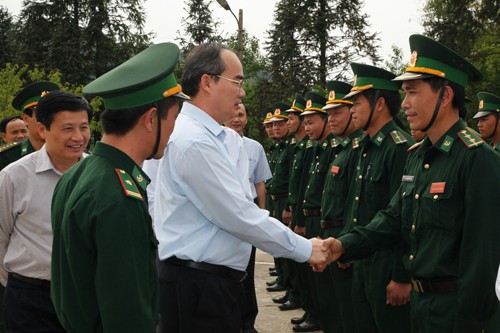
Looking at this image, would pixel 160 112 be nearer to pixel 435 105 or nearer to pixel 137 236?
pixel 137 236

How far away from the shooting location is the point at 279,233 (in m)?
3.35

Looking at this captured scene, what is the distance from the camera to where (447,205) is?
3266mm

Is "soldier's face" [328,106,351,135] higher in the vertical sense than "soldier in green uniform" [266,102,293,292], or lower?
higher

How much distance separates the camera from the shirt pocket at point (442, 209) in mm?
3232

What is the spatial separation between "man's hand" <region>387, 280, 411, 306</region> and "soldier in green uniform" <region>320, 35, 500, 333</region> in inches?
13.3

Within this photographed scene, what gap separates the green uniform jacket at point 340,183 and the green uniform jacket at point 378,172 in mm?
548

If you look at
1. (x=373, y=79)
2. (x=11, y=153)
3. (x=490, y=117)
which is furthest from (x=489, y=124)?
(x=11, y=153)

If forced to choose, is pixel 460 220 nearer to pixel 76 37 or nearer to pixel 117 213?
pixel 117 213

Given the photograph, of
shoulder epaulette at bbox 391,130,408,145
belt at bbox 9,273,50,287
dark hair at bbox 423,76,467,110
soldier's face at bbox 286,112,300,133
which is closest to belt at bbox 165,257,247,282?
belt at bbox 9,273,50,287

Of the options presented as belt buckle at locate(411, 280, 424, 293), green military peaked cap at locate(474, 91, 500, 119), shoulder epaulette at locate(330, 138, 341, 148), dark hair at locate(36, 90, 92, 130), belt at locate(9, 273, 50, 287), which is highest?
dark hair at locate(36, 90, 92, 130)

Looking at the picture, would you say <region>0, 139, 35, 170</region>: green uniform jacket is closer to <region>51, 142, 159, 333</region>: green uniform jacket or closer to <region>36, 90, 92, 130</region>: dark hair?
<region>36, 90, 92, 130</region>: dark hair

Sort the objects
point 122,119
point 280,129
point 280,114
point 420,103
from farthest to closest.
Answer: point 280,114
point 280,129
point 420,103
point 122,119

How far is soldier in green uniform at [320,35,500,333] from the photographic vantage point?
9.99 ft

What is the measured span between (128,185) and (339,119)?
4513mm
